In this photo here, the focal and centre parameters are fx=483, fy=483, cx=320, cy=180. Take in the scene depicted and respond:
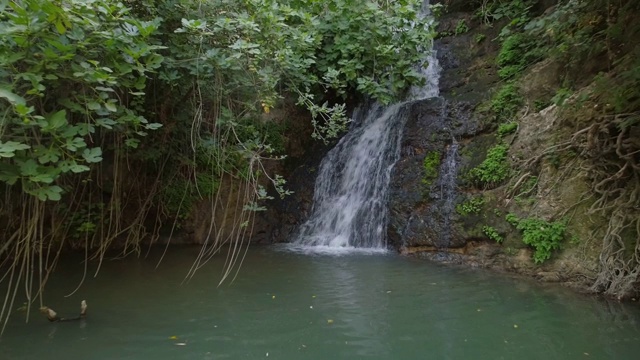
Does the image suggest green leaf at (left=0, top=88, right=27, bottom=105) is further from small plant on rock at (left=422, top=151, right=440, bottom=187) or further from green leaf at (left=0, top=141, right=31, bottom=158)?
small plant on rock at (left=422, top=151, right=440, bottom=187)

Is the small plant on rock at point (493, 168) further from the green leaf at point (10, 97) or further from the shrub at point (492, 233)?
the green leaf at point (10, 97)

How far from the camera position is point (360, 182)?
350 inches

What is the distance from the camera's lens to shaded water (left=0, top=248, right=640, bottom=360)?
368 cm

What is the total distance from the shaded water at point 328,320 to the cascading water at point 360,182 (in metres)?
2.08

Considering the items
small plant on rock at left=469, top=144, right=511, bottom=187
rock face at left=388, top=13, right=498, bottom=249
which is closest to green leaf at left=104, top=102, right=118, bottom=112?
rock face at left=388, top=13, right=498, bottom=249

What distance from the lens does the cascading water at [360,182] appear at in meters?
8.23

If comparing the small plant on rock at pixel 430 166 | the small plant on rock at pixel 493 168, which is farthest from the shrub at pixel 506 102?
the small plant on rock at pixel 430 166

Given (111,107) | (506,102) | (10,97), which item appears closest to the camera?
(10,97)

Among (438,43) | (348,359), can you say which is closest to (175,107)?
(348,359)

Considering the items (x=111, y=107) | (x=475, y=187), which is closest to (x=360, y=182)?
(x=475, y=187)

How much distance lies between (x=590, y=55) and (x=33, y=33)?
6324 millimetres

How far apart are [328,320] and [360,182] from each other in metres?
4.76

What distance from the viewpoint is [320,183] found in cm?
959

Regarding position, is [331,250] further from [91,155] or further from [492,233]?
[91,155]
